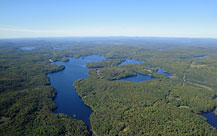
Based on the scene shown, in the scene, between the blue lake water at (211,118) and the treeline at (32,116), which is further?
the blue lake water at (211,118)

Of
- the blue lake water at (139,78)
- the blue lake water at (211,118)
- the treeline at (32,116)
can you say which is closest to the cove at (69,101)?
the treeline at (32,116)

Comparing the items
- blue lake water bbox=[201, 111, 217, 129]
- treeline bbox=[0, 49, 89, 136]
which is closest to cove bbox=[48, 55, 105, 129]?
treeline bbox=[0, 49, 89, 136]

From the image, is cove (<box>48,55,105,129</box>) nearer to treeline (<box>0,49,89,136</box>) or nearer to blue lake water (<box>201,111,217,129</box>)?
treeline (<box>0,49,89,136</box>)

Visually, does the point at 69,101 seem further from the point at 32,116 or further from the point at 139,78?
the point at 139,78

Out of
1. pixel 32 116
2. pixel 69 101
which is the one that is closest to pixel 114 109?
pixel 69 101

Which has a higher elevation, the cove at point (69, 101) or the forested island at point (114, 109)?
the forested island at point (114, 109)

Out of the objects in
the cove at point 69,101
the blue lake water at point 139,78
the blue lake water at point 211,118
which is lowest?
the blue lake water at point 211,118

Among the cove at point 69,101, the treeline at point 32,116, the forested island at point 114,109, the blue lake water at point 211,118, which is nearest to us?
the treeline at point 32,116

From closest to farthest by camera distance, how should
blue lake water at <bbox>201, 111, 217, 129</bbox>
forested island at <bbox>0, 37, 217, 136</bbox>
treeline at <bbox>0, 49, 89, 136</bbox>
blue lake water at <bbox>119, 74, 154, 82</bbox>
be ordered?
treeline at <bbox>0, 49, 89, 136</bbox> < forested island at <bbox>0, 37, 217, 136</bbox> < blue lake water at <bbox>201, 111, 217, 129</bbox> < blue lake water at <bbox>119, 74, 154, 82</bbox>

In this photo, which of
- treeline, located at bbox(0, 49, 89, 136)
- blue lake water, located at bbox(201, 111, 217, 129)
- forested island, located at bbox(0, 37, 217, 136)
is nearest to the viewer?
treeline, located at bbox(0, 49, 89, 136)

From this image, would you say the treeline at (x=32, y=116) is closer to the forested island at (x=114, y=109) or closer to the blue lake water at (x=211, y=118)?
the forested island at (x=114, y=109)

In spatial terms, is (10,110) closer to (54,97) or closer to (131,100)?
(54,97)

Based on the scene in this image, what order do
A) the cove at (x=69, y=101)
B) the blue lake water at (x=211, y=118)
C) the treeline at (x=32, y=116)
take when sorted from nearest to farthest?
the treeline at (x=32, y=116) < the blue lake water at (x=211, y=118) < the cove at (x=69, y=101)
